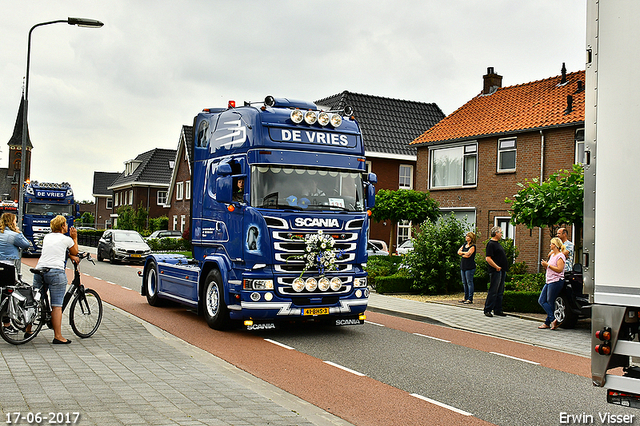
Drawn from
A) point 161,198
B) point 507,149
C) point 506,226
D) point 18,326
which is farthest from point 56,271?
point 161,198

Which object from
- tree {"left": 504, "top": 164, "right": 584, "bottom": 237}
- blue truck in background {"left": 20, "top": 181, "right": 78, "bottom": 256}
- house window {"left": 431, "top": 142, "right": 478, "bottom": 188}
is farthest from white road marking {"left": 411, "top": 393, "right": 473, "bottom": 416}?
blue truck in background {"left": 20, "top": 181, "right": 78, "bottom": 256}

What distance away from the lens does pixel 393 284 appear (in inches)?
739

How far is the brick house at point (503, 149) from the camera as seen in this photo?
24422mm

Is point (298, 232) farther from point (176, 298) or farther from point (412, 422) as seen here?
point (412, 422)

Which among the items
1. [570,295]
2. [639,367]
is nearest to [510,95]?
[570,295]

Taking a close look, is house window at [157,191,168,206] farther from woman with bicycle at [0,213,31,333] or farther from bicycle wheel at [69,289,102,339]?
bicycle wheel at [69,289,102,339]

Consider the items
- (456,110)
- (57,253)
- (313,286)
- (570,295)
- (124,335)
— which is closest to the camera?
(57,253)

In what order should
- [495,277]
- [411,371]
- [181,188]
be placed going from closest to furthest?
1. [411,371]
2. [495,277]
3. [181,188]

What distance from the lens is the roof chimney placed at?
106ft

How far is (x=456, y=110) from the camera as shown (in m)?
31.9

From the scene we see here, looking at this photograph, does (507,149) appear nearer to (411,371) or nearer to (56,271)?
(411,371)

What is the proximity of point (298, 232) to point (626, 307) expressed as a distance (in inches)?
241

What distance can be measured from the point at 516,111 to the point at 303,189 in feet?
64.9

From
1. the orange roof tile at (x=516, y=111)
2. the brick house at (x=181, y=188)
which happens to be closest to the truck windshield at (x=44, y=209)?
the orange roof tile at (x=516, y=111)
